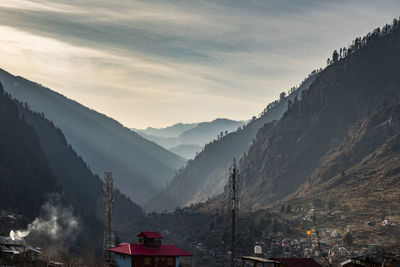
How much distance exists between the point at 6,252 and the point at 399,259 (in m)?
101

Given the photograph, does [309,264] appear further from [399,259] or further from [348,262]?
[399,259]

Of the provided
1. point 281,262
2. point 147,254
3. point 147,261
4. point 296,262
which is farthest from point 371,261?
point 147,261

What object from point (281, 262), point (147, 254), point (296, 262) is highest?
point (147, 254)

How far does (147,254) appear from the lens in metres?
126

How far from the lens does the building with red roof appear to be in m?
126

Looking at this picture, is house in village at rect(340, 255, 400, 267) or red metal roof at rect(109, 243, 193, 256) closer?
house in village at rect(340, 255, 400, 267)

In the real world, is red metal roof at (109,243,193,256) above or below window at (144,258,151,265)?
above

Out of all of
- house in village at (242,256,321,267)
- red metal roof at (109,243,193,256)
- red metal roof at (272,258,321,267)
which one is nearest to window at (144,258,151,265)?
red metal roof at (109,243,193,256)

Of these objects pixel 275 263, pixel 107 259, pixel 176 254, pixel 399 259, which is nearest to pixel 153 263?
pixel 176 254

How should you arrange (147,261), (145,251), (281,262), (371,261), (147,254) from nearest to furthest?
(371,261) → (281,262) → (147,254) → (147,261) → (145,251)

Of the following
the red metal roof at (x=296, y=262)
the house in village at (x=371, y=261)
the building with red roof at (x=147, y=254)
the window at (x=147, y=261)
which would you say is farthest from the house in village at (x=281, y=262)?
the window at (x=147, y=261)

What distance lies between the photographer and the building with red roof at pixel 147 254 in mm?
125875

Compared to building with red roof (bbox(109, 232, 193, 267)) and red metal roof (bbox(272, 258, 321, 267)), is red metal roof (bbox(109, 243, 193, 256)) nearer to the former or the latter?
building with red roof (bbox(109, 232, 193, 267))

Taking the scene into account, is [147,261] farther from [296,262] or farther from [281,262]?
[296,262]
